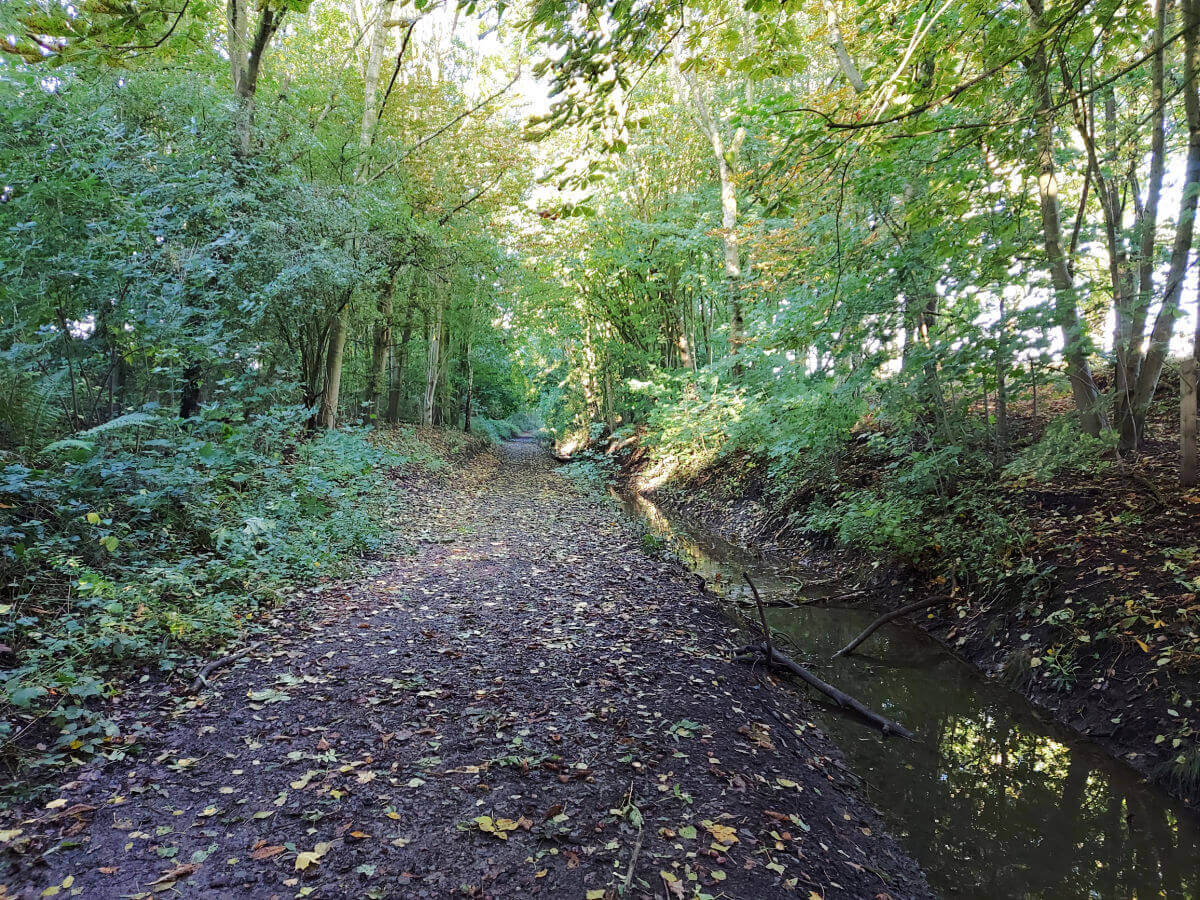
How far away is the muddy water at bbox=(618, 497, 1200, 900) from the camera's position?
3.20 m

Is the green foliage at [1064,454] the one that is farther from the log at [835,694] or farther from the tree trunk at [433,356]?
the tree trunk at [433,356]

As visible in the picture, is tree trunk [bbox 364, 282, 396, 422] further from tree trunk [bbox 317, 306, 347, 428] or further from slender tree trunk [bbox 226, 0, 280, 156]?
slender tree trunk [bbox 226, 0, 280, 156]

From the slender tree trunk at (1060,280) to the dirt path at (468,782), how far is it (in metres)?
4.50

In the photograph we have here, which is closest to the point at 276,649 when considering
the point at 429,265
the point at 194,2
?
the point at 194,2

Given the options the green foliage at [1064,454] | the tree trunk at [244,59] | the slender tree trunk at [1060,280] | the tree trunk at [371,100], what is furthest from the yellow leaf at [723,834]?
the tree trunk at [371,100]

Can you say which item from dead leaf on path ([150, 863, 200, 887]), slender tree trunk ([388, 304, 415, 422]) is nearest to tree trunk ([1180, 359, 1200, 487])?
dead leaf on path ([150, 863, 200, 887])

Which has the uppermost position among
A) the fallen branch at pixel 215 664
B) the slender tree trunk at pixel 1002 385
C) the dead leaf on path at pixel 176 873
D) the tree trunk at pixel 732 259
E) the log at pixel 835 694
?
the tree trunk at pixel 732 259

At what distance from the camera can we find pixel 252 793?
2951 mm

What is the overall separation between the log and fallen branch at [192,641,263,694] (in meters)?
4.20

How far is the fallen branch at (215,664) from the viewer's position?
3890 millimetres

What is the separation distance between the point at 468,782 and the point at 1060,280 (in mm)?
7447

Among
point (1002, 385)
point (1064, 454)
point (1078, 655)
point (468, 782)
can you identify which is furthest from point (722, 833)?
point (1002, 385)

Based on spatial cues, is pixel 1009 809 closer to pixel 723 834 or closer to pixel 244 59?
pixel 723 834

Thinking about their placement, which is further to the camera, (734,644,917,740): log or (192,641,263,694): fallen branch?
(734,644,917,740): log
